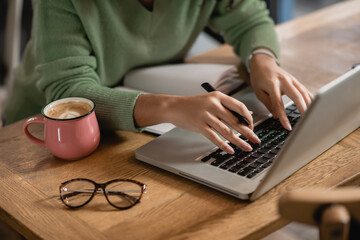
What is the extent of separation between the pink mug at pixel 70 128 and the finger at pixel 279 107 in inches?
14.8

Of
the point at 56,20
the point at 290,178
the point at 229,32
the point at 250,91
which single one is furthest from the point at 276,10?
the point at 290,178

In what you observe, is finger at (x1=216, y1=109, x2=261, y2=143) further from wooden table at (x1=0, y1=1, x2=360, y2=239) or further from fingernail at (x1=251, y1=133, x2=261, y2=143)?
wooden table at (x1=0, y1=1, x2=360, y2=239)

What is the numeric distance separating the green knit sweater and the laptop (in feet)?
0.44

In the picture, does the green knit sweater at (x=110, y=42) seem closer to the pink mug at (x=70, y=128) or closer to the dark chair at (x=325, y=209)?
the pink mug at (x=70, y=128)

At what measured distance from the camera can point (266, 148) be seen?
2.75 ft

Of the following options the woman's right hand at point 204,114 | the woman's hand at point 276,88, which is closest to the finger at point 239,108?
the woman's right hand at point 204,114

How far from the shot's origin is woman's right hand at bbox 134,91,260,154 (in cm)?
83

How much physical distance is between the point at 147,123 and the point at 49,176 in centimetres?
23

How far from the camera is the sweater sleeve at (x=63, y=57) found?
39.7 inches

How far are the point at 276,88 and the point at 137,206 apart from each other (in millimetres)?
421

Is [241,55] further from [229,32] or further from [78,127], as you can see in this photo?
[78,127]

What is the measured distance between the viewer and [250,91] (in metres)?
1.09

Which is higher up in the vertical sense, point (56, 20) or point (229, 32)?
point (56, 20)

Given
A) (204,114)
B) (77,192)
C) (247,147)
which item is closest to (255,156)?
(247,147)
